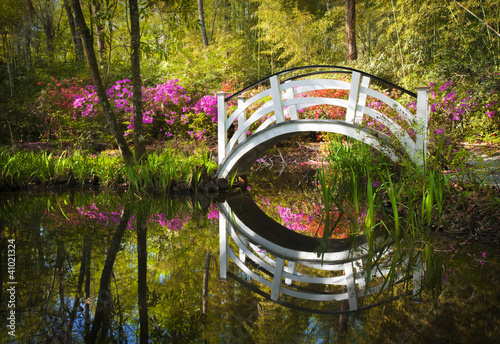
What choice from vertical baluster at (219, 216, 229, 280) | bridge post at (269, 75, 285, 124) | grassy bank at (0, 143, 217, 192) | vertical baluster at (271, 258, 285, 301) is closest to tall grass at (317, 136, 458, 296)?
vertical baluster at (271, 258, 285, 301)

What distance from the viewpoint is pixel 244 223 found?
3693mm

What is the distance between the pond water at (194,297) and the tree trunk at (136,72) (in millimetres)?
2759

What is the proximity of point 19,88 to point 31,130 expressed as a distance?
8.61 ft

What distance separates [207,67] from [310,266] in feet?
28.1

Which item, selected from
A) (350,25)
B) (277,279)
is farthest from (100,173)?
(350,25)

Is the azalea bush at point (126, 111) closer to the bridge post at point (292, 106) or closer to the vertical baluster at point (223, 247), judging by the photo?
the bridge post at point (292, 106)

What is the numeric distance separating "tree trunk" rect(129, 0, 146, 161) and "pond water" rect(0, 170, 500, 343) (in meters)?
2.76

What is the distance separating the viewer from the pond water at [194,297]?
144cm

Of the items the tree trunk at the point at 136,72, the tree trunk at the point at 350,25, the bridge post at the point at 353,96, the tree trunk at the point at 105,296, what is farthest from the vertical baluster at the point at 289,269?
the tree trunk at the point at 350,25

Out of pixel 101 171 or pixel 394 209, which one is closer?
pixel 394 209

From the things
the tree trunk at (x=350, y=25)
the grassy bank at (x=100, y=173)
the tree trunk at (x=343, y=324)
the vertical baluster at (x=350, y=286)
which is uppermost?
the tree trunk at (x=350, y=25)

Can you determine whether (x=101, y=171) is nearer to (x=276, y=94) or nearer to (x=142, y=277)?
(x=276, y=94)

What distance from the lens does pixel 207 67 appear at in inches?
400

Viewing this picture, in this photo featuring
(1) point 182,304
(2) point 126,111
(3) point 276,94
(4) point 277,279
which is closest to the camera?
(1) point 182,304
